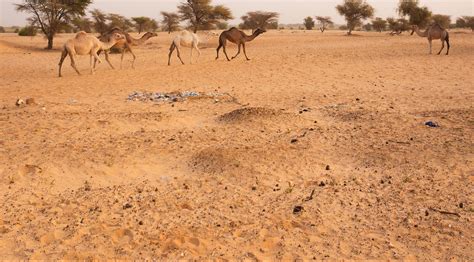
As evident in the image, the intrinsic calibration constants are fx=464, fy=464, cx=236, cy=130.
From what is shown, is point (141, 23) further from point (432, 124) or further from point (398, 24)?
point (432, 124)

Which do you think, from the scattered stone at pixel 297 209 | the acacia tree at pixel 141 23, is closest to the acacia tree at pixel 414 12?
the acacia tree at pixel 141 23

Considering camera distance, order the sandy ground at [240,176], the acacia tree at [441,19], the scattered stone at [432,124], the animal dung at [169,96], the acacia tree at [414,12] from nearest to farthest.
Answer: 1. the sandy ground at [240,176]
2. the scattered stone at [432,124]
3. the animal dung at [169,96]
4. the acacia tree at [414,12]
5. the acacia tree at [441,19]

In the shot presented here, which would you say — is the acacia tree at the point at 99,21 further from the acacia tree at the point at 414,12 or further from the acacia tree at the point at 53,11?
the acacia tree at the point at 414,12

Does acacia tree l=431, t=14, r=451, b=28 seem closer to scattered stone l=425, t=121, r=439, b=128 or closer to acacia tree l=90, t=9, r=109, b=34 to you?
acacia tree l=90, t=9, r=109, b=34

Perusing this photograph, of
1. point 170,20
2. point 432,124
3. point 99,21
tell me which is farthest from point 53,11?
point 432,124

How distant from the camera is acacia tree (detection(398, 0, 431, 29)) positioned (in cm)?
3866

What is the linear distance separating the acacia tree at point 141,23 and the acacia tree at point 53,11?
1568 cm

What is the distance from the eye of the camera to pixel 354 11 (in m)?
41.7

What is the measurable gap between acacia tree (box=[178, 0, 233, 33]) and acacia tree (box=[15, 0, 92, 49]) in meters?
7.92

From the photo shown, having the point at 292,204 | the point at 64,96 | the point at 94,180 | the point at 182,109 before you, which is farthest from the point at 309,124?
the point at 64,96

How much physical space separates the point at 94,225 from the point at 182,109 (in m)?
4.79

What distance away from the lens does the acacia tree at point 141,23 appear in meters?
41.1

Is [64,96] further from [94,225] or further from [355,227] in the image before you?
[355,227]

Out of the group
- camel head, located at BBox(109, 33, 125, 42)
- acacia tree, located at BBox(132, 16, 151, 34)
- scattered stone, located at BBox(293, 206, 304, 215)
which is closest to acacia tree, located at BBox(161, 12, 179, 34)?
acacia tree, located at BBox(132, 16, 151, 34)
